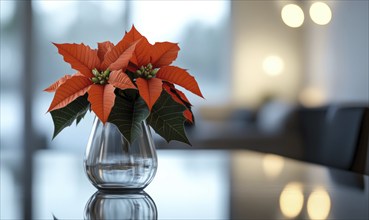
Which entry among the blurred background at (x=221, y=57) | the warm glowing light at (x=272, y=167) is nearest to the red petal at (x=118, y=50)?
the warm glowing light at (x=272, y=167)

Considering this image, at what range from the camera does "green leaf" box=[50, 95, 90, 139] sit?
102cm

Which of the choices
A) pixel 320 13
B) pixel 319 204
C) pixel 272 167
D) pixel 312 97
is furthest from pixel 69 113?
pixel 312 97

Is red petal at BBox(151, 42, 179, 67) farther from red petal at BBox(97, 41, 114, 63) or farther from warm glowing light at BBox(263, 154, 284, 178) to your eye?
warm glowing light at BBox(263, 154, 284, 178)

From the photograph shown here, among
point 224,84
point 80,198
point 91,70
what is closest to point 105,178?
point 80,198

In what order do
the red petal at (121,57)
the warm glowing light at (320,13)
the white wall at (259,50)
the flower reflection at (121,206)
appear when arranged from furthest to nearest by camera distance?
1. the white wall at (259,50)
2. the warm glowing light at (320,13)
3. the red petal at (121,57)
4. the flower reflection at (121,206)

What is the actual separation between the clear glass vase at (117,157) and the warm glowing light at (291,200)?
0.22 m

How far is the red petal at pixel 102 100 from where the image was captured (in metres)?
0.95

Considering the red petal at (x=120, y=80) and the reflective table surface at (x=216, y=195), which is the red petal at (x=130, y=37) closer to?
the red petal at (x=120, y=80)

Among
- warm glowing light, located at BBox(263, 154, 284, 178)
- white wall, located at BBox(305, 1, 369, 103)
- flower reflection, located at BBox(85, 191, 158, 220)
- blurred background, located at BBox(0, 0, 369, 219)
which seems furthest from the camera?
blurred background, located at BBox(0, 0, 369, 219)

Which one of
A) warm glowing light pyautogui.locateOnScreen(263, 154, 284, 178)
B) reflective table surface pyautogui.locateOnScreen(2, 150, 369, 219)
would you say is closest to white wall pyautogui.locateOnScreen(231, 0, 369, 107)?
warm glowing light pyautogui.locateOnScreen(263, 154, 284, 178)

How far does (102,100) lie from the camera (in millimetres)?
971

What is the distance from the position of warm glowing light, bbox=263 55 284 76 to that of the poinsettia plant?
6.55m

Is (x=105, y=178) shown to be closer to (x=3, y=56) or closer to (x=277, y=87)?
(x=3, y=56)

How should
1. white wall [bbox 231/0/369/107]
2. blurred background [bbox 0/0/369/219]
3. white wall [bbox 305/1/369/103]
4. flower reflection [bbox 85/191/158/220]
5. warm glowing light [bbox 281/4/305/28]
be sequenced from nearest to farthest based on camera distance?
1. flower reflection [bbox 85/191/158/220]
2. white wall [bbox 305/1/369/103]
3. blurred background [bbox 0/0/369/219]
4. warm glowing light [bbox 281/4/305/28]
5. white wall [bbox 231/0/369/107]
